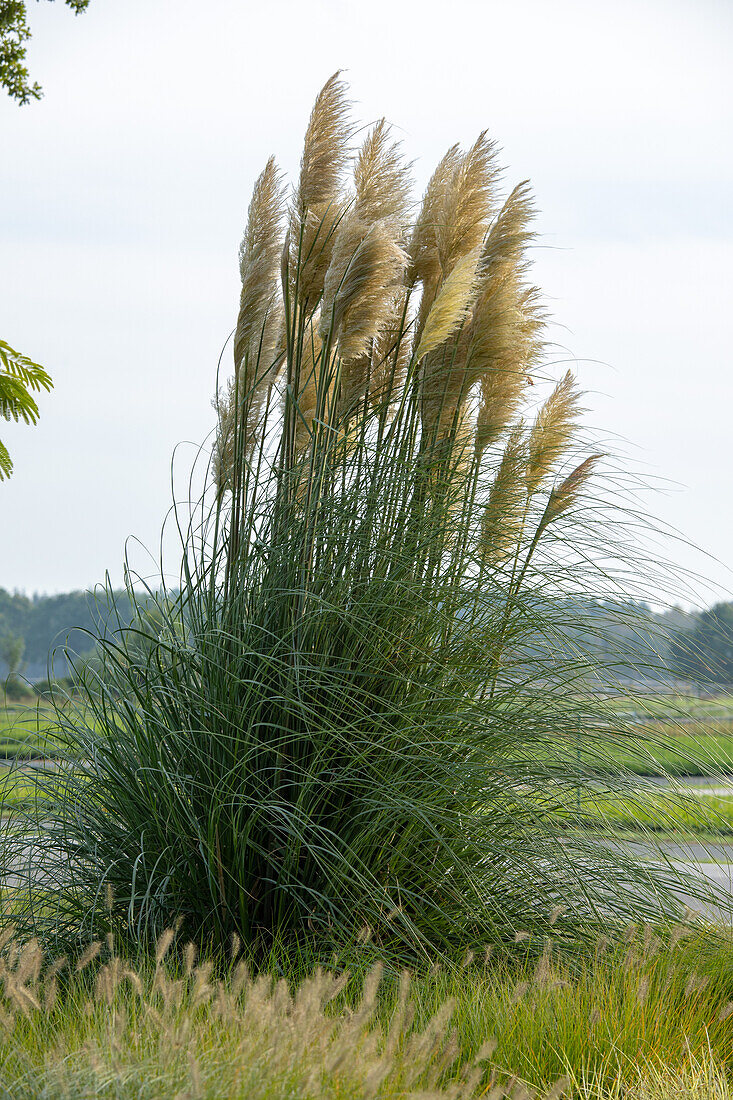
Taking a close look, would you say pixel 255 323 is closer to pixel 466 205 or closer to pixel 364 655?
pixel 466 205

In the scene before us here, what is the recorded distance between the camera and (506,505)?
135 inches

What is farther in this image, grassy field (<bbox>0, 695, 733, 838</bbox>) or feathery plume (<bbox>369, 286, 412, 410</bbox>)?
feathery plume (<bbox>369, 286, 412, 410</bbox>)

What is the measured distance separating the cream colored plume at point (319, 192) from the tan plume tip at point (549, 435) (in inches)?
40.5

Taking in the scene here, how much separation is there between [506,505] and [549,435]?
0.38 m

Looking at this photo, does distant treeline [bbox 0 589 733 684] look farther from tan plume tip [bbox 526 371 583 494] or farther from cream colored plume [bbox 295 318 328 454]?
cream colored plume [bbox 295 318 328 454]

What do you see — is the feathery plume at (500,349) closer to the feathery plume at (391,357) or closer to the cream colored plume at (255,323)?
the feathery plume at (391,357)

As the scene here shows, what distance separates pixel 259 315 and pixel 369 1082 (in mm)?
2738

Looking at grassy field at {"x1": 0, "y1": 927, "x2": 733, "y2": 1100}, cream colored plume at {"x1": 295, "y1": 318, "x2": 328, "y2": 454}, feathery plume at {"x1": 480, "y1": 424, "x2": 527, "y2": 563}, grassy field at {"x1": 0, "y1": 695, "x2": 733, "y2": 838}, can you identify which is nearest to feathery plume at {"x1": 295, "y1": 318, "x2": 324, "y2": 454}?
cream colored plume at {"x1": 295, "y1": 318, "x2": 328, "y2": 454}

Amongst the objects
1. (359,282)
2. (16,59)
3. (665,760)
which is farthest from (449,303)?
(16,59)

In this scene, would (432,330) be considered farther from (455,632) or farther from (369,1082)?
(369,1082)

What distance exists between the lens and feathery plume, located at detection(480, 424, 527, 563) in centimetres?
333

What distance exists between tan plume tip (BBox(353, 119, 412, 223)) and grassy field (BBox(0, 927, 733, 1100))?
2493 millimetres

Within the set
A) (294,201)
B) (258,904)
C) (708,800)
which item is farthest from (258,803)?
(294,201)

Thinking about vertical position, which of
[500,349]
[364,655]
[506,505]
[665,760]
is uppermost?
[500,349]
